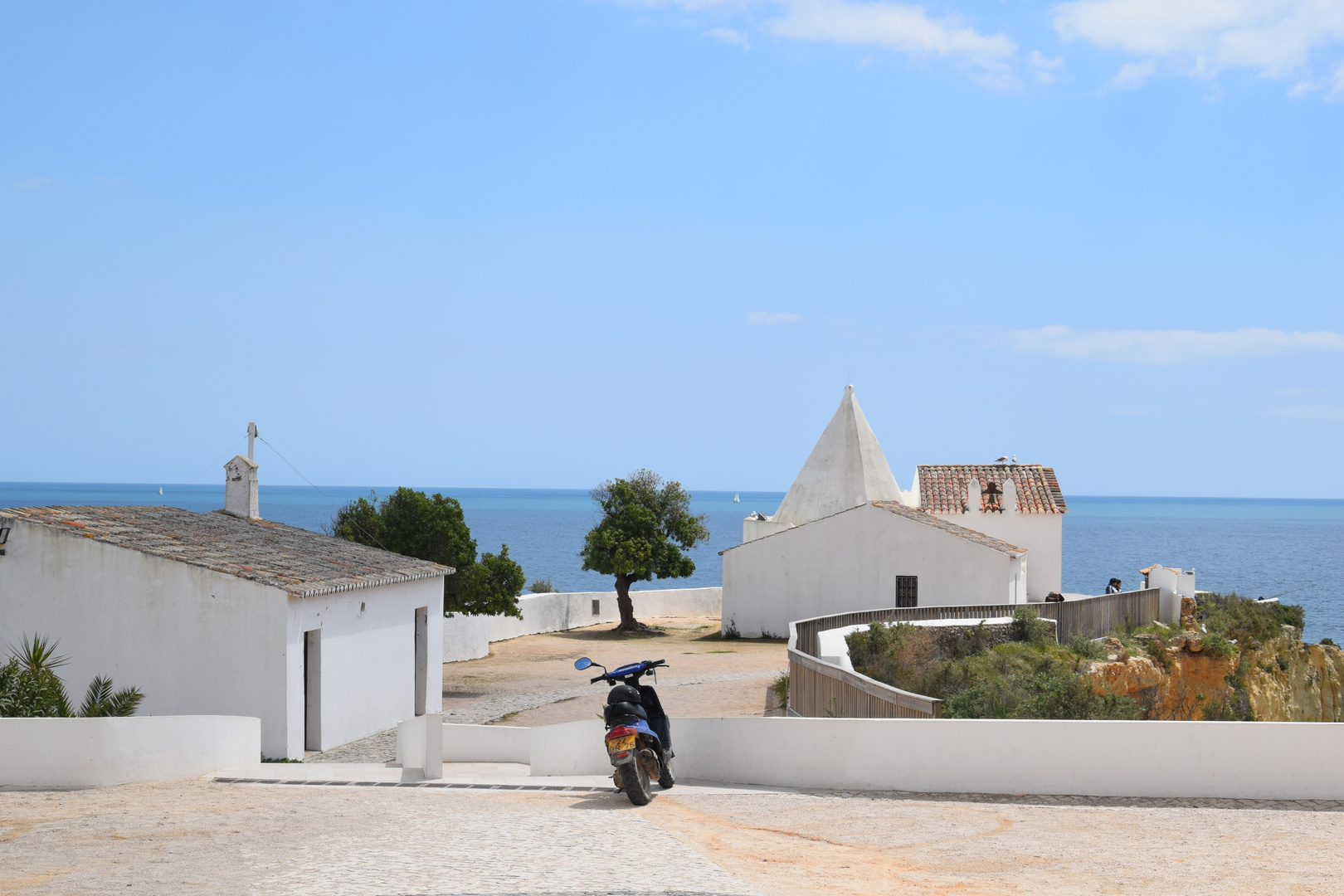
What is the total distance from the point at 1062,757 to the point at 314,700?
1149 centimetres

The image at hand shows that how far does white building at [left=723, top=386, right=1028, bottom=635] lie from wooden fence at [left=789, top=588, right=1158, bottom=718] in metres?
4.05

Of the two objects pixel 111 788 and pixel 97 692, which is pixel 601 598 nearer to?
pixel 97 692

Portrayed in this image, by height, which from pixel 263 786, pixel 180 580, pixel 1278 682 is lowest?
pixel 1278 682

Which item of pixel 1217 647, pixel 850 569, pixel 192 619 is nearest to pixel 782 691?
pixel 192 619

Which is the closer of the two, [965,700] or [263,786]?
[263,786]

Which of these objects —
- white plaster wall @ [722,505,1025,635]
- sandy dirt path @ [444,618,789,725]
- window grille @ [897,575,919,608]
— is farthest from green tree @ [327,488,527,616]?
window grille @ [897,575,919,608]

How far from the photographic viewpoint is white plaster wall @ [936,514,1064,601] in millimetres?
40500

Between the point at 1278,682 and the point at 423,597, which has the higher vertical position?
the point at 423,597

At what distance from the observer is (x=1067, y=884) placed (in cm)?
770

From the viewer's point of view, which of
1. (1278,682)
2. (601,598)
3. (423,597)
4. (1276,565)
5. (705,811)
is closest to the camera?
(705,811)

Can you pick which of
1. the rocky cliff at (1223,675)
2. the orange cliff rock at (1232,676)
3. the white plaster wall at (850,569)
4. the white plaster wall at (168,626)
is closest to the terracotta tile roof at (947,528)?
the white plaster wall at (850,569)

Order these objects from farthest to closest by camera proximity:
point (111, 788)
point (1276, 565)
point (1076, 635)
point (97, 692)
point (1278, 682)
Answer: point (1276, 565), point (1278, 682), point (1076, 635), point (97, 692), point (111, 788)

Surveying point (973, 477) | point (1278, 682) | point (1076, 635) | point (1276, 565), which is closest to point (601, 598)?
point (973, 477)

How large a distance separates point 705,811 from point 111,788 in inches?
242
